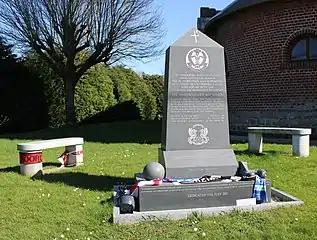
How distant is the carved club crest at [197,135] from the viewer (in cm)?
568

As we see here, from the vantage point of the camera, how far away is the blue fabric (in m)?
5.07

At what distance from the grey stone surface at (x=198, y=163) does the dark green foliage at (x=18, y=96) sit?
15790 millimetres

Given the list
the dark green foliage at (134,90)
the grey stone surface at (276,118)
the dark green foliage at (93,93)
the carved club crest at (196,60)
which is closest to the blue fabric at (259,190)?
the carved club crest at (196,60)

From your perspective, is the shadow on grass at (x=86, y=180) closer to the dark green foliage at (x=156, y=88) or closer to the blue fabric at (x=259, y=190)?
the blue fabric at (x=259, y=190)

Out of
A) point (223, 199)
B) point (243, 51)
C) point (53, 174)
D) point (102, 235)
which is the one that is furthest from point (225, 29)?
point (102, 235)

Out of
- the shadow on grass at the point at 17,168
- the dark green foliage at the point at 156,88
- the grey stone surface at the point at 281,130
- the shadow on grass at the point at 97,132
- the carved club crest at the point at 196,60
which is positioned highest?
the dark green foliage at the point at 156,88

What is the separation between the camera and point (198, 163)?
18.4 ft

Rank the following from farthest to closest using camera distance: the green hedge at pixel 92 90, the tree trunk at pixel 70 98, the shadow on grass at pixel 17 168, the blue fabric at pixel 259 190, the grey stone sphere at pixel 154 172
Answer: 1. the green hedge at pixel 92 90
2. the tree trunk at pixel 70 98
3. the shadow on grass at pixel 17 168
4. the grey stone sphere at pixel 154 172
5. the blue fabric at pixel 259 190

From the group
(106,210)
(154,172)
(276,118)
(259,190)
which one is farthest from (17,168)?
(276,118)

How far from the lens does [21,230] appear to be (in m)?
4.49

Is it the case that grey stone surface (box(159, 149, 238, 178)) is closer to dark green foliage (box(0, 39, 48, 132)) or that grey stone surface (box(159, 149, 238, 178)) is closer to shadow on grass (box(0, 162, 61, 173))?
shadow on grass (box(0, 162, 61, 173))

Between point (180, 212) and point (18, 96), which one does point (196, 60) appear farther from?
point (18, 96)

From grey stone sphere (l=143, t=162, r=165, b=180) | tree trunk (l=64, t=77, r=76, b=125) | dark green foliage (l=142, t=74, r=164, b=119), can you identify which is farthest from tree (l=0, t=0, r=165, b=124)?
grey stone sphere (l=143, t=162, r=165, b=180)

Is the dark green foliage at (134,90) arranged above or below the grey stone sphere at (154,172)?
above
